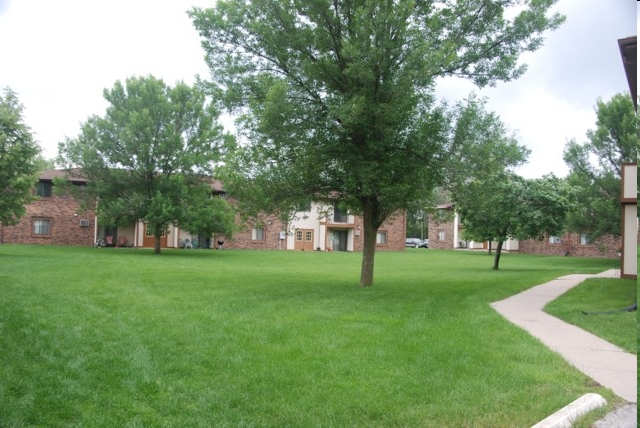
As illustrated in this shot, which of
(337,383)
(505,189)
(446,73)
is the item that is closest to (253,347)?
(337,383)

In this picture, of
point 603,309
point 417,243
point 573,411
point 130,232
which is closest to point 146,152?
point 130,232

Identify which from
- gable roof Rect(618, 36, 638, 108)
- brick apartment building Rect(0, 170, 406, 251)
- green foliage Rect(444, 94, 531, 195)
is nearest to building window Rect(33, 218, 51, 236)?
brick apartment building Rect(0, 170, 406, 251)

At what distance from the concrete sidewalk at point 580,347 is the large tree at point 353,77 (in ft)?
11.0

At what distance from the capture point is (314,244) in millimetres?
44906

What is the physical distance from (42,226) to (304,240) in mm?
19363

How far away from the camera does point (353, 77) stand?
11.3 m

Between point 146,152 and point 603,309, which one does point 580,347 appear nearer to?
point 603,309

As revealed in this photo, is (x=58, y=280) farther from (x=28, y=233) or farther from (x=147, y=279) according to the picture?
(x=28, y=233)

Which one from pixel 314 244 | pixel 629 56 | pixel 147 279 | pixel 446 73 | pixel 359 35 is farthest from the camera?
pixel 314 244

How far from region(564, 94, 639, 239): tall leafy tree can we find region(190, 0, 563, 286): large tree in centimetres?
670

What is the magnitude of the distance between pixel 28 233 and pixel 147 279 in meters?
26.7

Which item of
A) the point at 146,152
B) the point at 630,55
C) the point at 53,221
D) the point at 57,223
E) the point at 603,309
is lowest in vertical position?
the point at 603,309

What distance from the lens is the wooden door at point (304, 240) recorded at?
44.3 m

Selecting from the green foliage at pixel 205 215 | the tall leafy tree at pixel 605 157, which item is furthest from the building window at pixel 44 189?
the tall leafy tree at pixel 605 157
